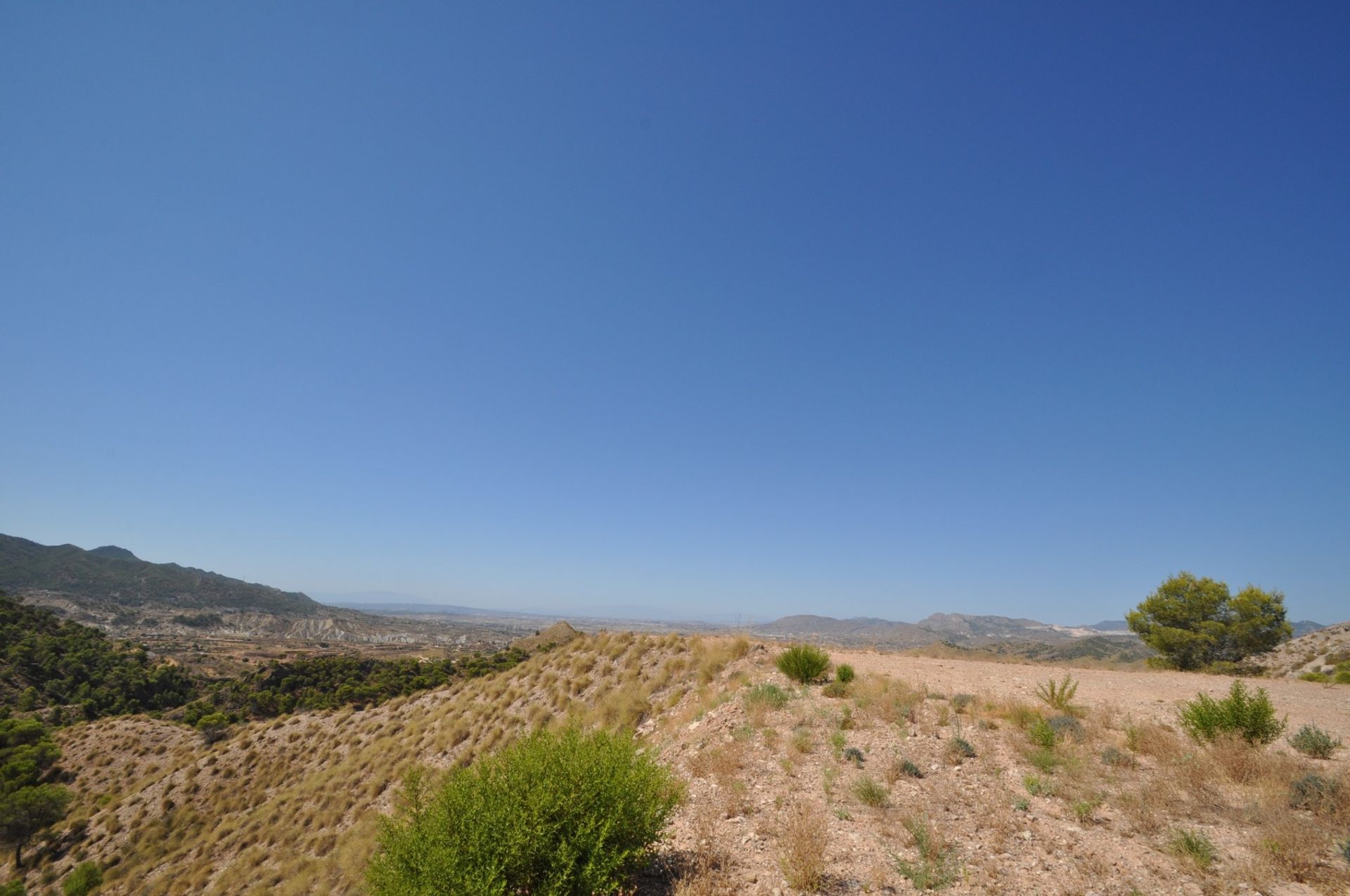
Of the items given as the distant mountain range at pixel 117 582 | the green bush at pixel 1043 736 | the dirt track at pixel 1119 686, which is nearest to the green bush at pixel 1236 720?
the dirt track at pixel 1119 686

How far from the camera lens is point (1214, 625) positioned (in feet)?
89.2

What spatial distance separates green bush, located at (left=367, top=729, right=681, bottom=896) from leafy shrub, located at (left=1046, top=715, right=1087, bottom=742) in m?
8.07

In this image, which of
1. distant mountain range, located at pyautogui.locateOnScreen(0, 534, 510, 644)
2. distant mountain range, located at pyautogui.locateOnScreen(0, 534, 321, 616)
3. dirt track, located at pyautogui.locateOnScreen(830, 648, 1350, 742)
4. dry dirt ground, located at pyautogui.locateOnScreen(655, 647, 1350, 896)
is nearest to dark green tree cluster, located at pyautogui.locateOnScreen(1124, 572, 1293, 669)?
dirt track, located at pyautogui.locateOnScreen(830, 648, 1350, 742)

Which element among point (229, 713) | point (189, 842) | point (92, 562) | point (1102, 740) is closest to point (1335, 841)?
point (1102, 740)

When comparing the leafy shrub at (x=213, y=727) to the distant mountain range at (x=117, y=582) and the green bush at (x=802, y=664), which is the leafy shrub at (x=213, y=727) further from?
the distant mountain range at (x=117, y=582)

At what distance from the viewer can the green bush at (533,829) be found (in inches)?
188

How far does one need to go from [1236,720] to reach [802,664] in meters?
8.44

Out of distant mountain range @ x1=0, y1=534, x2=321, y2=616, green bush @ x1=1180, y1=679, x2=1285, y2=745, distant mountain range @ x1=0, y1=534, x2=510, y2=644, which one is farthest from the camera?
distant mountain range @ x1=0, y1=534, x2=321, y2=616

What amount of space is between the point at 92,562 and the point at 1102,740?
207 metres

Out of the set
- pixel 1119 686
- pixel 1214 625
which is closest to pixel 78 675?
pixel 1119 686

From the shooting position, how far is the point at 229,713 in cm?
3881

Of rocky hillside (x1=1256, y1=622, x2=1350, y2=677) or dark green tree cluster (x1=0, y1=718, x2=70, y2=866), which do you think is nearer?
rocky hillside (x1=1256, y1=622, x2=1350, y2=677)

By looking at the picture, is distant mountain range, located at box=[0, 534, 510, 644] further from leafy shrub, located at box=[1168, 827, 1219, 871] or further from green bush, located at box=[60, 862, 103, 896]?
leafy shrub, located at box=[1168, 827, 1219, 871]

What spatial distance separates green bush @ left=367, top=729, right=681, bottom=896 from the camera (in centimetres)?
478
